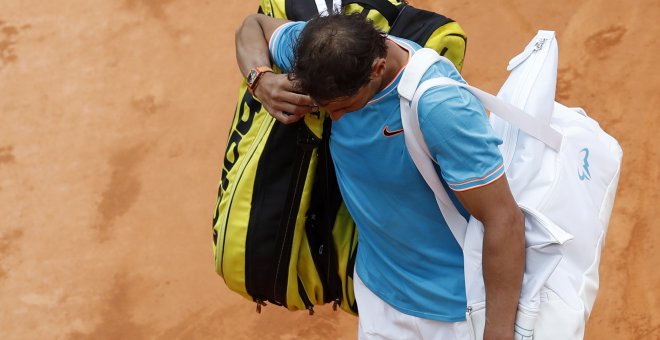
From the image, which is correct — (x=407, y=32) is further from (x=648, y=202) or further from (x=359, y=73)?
(x=648, y=202)

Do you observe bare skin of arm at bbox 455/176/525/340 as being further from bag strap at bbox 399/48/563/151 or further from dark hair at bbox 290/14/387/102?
dark hair at bbox 290/14/387/102

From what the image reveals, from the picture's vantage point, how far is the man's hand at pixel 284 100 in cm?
226

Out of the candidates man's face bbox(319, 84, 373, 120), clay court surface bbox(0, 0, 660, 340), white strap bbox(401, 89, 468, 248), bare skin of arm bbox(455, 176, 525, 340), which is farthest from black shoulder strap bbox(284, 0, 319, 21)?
clay court surface bbox(0, 0, 660, 340)

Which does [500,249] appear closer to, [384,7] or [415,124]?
[415,124]

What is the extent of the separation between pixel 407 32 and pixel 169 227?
2.56 m

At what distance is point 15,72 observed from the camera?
17.8 ft

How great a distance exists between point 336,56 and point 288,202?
65 cm

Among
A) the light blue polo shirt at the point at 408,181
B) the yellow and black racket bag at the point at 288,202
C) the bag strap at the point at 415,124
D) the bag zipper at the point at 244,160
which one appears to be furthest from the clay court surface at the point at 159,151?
the bag strap at the point at 415,124

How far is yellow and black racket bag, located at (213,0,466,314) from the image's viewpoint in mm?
2457

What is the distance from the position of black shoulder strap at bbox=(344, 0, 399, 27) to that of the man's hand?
309mm

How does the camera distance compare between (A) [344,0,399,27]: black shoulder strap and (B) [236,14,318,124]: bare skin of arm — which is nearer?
(B) [236,14,318,124]: bare skin of arm

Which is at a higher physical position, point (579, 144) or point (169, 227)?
point (579, 144)

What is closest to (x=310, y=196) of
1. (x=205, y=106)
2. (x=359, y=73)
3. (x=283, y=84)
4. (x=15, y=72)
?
(x=283, y=84)

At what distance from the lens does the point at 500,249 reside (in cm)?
208
